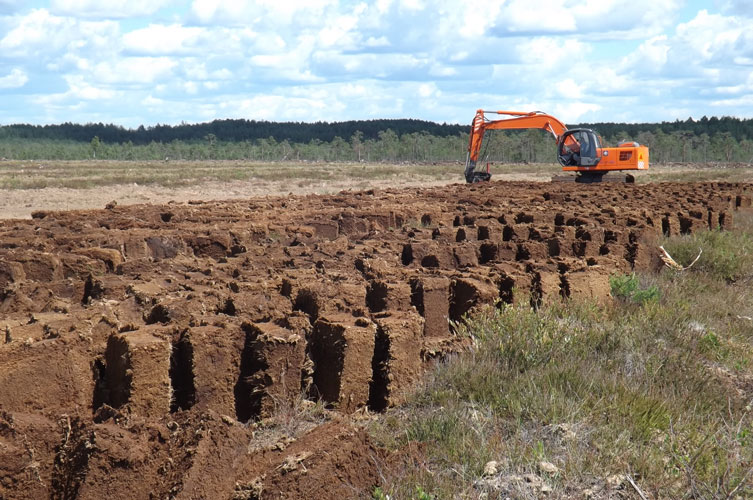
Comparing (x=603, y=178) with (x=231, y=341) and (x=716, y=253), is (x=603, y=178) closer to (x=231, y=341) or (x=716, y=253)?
(x=716, y=253)

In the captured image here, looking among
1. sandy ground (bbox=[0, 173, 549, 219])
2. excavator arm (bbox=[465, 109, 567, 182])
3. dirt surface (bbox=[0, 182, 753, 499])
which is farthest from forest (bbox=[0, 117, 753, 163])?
dirt surface (bbox=[0, 182, 753, 499])

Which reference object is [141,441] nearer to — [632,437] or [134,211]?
[632,437]

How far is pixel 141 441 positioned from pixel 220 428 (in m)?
0.41

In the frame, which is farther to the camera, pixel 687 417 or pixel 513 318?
pixel 513 318

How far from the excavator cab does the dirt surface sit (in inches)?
650

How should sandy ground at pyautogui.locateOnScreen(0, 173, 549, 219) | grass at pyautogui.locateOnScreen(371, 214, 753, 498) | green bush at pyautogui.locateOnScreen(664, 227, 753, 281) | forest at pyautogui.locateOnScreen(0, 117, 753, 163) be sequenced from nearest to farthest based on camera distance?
grass at pyautogui.locateOnScreen(371, 214, 753, 498) < green bush at pyautogui.locateOnScreen(664, 227, 753, 281) < sandy ground at pyautogui.locateOnScreen(0, 173, 549, 219) < forest at pyautogui.locateOnScreen(0, 117, 753, 163)

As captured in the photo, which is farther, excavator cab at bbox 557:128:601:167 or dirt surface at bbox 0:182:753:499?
excavator cab at bbox 557:128:601:167

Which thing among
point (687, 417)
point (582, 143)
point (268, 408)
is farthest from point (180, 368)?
point (582, 143)

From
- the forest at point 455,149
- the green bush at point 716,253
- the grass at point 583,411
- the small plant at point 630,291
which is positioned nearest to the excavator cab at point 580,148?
Result: the green bush at point 716,253

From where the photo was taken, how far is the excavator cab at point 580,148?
29.0 meters

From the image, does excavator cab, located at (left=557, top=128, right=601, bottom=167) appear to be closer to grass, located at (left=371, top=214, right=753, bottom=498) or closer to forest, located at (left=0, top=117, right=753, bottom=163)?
grass, located at (left=371, top=214, right=753, bottom=498)

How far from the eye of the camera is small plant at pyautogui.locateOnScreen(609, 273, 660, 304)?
916 cm

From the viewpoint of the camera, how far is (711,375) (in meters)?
6.57

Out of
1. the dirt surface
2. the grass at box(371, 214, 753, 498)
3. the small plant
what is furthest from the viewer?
the small plant
